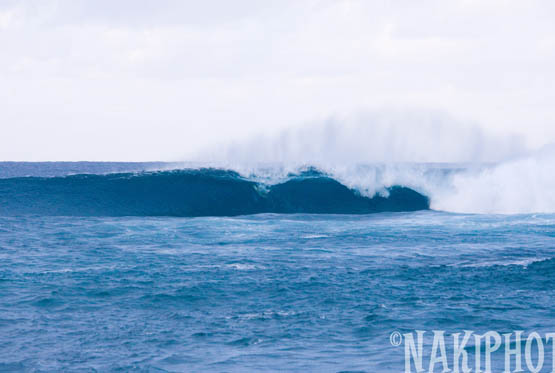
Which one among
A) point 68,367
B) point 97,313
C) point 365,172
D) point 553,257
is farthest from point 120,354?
point 365,172

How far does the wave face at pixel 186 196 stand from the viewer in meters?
28.2

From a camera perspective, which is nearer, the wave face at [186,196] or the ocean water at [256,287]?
the ocean water at [256,287]

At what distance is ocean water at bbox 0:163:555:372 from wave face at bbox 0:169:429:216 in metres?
1.41

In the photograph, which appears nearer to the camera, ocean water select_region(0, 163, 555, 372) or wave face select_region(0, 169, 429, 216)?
ocean water select_region(0, 163, 555, 372)

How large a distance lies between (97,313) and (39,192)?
2068 centimetres

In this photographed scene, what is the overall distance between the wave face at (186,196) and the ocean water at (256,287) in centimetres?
141

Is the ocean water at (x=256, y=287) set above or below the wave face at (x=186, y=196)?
below

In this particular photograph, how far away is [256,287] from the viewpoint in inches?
497

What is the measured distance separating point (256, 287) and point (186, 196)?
1777cm

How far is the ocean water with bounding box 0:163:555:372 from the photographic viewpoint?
8.81m

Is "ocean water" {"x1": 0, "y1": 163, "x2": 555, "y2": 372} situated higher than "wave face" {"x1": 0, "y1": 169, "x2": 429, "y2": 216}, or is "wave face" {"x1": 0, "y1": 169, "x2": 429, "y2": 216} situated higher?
"wave face" {"x1": 0, "y1": 169, "x2": 429, "y2": 216}

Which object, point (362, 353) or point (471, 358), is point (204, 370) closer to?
point (362, 353)

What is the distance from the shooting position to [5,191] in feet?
97.6

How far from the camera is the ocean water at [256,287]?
28.9ft
